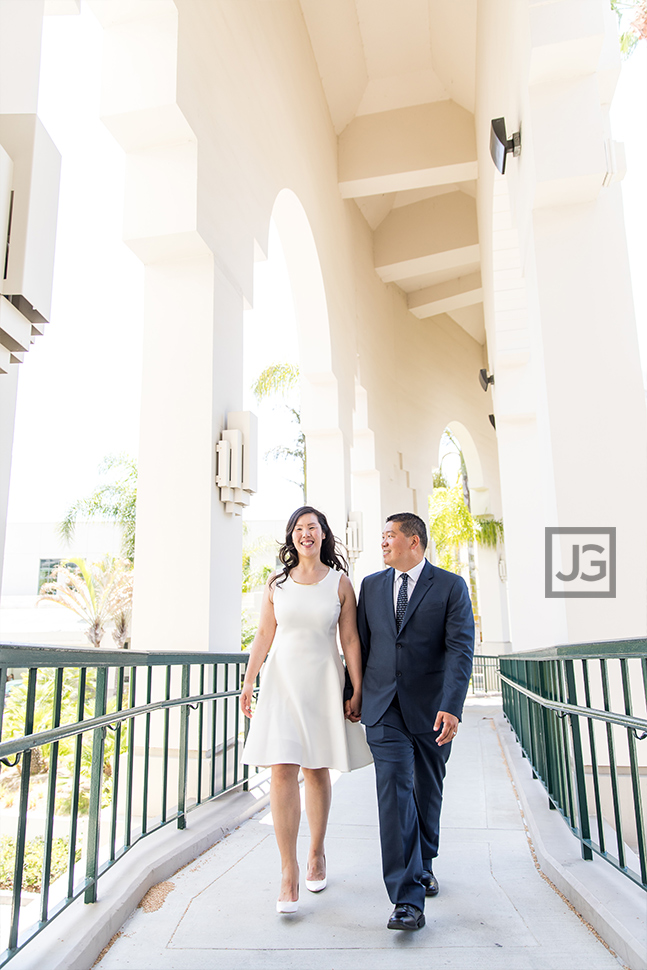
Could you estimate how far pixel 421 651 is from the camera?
2.61 m

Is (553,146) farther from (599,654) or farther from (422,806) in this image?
(422,806)

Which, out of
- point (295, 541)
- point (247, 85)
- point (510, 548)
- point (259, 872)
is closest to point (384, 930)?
point (259, 872)

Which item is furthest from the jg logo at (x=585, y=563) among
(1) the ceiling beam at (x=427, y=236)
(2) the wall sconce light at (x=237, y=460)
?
(1) the ceiling beam at (x=427, y=236)

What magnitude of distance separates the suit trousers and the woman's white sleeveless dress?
0.42ft

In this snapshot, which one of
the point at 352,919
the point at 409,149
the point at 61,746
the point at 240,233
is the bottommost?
the point at 61,746

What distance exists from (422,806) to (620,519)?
193 cm

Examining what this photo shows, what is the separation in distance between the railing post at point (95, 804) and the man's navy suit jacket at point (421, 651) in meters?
0.93

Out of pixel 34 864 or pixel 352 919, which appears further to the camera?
pixel 34 864

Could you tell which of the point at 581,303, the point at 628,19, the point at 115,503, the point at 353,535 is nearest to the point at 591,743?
the point at 581,303

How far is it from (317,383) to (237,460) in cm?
449

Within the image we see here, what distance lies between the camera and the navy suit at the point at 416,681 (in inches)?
97.5

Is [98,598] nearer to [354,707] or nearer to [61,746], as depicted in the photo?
[61,746]

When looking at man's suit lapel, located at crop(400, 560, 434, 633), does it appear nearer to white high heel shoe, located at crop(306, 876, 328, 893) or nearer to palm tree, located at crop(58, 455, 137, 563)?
white high heel shoe, located at crop(306, 876, 328, 893)

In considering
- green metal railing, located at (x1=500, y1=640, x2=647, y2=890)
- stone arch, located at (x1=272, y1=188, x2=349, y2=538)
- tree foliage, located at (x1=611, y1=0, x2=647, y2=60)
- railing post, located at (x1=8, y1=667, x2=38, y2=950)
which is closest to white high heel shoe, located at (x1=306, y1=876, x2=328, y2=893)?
green metal railing, located at (x1=500, y1=640, x2=647, y2=890)
